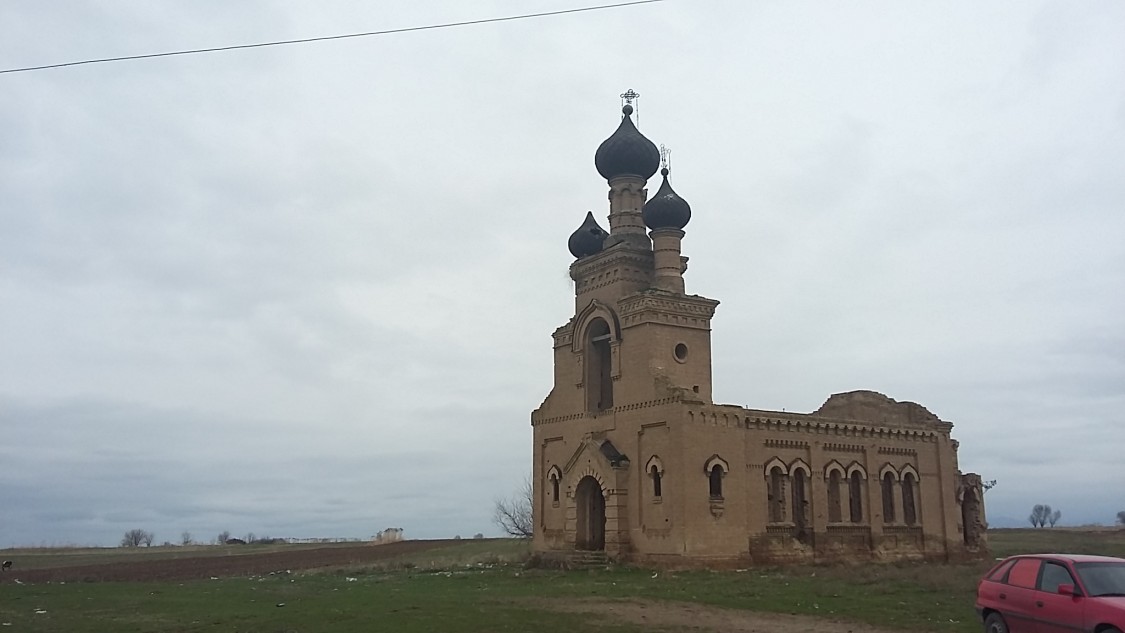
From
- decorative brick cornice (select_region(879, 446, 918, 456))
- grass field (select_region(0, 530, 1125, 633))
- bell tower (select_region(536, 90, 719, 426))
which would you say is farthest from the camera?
decorative brick cornice (select_region(879, 446, 918, 456))

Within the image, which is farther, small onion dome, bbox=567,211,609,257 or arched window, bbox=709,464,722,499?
small onion dome, bbox=567,211,609,257

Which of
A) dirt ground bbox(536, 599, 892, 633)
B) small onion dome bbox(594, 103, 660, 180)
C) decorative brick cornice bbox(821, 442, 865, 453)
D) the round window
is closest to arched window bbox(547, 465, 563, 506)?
the round window

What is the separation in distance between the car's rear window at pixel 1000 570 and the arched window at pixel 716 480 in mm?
16384

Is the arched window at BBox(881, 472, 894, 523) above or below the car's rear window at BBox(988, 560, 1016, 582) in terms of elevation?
above

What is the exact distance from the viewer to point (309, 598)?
2252 centimetres

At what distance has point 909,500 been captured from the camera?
3638 cm

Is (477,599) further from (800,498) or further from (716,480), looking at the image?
(800,498)

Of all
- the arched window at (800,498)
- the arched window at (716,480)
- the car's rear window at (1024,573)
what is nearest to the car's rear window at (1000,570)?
the car's rear window at (1024,573)

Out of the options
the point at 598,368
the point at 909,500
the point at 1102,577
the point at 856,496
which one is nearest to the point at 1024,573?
the point at 1102,577

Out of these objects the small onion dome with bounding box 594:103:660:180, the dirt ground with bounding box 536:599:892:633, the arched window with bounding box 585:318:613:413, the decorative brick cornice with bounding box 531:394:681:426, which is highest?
the small onion dome with bounding box 594:103:660:180

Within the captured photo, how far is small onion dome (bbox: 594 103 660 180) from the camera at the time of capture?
3591 cm

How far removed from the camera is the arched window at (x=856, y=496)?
34375mm

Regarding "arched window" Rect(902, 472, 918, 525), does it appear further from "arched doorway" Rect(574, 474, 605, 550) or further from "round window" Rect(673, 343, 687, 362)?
"arched doorway" Rect(574, 474, 605, 550)

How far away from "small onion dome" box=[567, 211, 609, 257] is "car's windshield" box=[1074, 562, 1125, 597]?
25.3 meters
